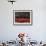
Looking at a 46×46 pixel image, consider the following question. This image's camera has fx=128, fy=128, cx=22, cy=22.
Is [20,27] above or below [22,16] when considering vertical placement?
below

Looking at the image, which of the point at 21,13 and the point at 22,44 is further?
the point at 21,13

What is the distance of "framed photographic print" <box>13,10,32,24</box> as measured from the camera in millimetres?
5371

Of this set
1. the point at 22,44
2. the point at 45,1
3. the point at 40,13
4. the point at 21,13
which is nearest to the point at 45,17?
the point at 40,13

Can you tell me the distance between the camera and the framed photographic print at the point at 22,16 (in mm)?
5371

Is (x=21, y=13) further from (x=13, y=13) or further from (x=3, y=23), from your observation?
(x=3, y=23)

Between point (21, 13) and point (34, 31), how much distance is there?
36.8 inches

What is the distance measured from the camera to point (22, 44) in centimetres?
337

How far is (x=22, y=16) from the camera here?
5395mm

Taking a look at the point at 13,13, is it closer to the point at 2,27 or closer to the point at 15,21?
the point at 15,21

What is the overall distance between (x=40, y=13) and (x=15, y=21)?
3.63ft

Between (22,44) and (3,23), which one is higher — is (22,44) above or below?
below

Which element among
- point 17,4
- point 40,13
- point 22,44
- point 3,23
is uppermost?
point 17,4

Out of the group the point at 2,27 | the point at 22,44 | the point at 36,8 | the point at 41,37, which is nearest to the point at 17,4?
the point at 36,8

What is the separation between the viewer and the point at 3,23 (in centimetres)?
538
